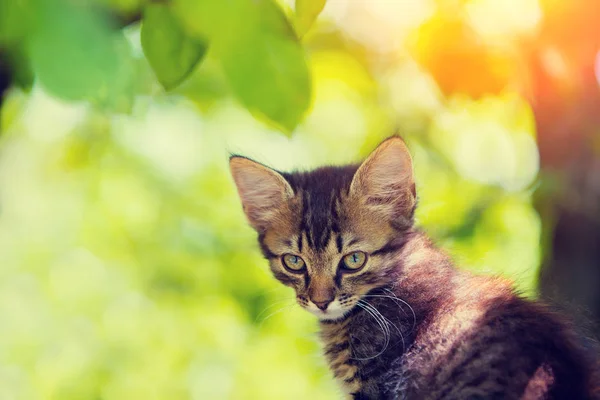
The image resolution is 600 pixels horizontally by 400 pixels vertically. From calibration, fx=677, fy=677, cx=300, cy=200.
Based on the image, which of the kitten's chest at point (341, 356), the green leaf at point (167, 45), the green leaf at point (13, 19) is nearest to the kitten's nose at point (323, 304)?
the kitten's chest at point (341, 356)

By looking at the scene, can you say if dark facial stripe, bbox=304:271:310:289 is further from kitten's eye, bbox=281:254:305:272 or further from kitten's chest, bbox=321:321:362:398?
kitten's chest, bbox=321:321:362:398

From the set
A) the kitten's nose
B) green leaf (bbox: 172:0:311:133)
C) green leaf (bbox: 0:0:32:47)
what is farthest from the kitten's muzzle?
green leaf (bbox: 0:0:32:47)

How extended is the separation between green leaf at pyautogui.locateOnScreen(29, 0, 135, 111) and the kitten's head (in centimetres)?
82

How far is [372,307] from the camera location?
65.0 inches

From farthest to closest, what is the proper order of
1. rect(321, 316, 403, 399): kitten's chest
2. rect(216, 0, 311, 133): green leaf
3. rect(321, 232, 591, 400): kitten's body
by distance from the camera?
rect(321, 316, 403, 399): kitten's chest, rect(321, 232, 591, 400): kitten's body, rect(216, 0, 311, 133): green leaf

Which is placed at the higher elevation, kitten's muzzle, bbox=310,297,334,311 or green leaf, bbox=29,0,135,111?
green leaf, bbox=29,0,135,111

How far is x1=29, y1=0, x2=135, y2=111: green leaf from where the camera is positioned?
3.17 ft

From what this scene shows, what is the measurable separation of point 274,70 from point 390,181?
0.71m

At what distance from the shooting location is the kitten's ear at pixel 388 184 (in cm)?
170

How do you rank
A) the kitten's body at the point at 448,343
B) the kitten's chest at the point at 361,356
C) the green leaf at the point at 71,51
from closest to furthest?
the green leaf at the point at 71,51 < the kitten's body at the point at 448,343 < the kitten's chest at the point at 361,356

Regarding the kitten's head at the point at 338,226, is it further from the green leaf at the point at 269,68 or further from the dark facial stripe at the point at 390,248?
the green leaf at the point at 269,68

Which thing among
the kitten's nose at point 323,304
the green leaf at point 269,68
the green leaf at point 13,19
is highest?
the green leaf at point 13,19

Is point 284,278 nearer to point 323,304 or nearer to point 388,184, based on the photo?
point 323,304

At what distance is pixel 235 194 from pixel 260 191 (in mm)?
715
